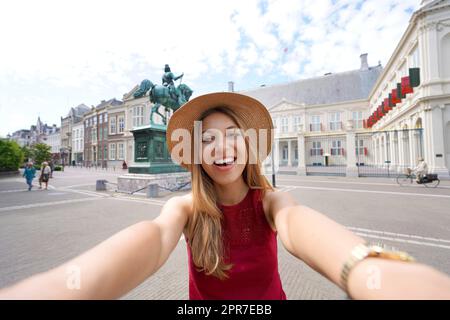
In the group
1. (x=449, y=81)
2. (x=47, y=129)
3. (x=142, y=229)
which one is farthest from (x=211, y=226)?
(x=47, y=129)

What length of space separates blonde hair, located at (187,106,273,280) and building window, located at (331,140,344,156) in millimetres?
33749

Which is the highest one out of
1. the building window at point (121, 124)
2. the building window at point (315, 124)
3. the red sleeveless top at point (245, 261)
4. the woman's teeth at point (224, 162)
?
→ the building window at point (121, 124)

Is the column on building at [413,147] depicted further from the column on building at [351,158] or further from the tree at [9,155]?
the tree at [9,155]

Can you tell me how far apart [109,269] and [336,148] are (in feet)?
115

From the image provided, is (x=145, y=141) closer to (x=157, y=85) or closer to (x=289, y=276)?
(x=157, y=85)

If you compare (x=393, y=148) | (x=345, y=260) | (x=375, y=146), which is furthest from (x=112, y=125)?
(x=345, y=260)

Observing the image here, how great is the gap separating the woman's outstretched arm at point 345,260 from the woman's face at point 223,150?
13.8 inches

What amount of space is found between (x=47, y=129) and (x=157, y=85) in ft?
273

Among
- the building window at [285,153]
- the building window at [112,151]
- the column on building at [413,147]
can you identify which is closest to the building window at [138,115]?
the building window at [112,151]

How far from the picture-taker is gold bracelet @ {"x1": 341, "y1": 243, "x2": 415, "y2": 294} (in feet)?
2.01

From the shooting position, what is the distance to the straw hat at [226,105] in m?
1.32

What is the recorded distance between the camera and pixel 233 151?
1.22 meters

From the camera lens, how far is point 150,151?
373 inches

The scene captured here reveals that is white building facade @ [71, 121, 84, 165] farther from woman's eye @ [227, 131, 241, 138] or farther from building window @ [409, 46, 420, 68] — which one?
building window @ [409, 46, 420, 68]
